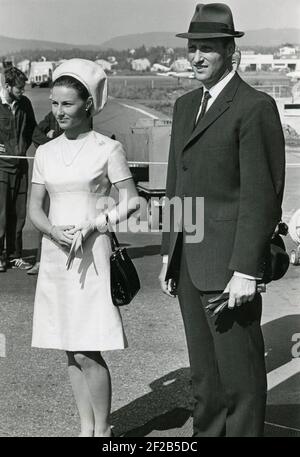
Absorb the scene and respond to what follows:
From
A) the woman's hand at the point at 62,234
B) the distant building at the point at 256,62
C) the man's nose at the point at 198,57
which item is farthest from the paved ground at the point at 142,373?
the distant building at the point at 256,62

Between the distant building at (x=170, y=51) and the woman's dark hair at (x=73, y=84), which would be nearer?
the woman's dark hair at (x=73, y=84)

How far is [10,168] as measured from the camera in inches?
299

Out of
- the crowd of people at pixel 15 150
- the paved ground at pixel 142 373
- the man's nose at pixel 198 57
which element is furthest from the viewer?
the crowd of people at pixel 15 150

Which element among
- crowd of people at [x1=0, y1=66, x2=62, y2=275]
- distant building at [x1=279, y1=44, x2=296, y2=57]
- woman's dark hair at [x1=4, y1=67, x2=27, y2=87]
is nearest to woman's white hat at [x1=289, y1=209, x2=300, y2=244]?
crowd of people at [x1=0, y1=66, x2=62, y2=275]

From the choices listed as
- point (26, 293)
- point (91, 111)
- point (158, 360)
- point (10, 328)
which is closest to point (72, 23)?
point (26, 293)

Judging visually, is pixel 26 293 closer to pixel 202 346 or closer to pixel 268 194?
pixel 202 346

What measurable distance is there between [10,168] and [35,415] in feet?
12.4

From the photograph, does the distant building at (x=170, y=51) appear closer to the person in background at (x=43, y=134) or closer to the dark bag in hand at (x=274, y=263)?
the person in background at (x=43, y=134)

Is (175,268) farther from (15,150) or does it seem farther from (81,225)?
(15,150)

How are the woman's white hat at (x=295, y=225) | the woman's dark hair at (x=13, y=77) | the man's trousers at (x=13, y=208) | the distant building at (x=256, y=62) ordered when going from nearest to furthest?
1. the woman's white hat at (x=295, y=225)
2. the woman's dark hair at (x=13, y=77)
3. the man's trousers at (x=13, y=208)
4. the distant building at (x=256, y=62)

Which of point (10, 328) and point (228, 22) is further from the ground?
point (228, 22)

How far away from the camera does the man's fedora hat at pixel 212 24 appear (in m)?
3.09

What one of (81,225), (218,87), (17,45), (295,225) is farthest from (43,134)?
(218,87)
